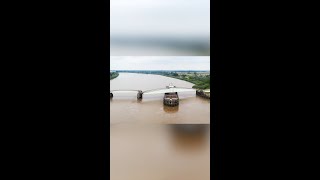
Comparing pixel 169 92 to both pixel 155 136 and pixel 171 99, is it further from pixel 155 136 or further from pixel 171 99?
pixel 155 136

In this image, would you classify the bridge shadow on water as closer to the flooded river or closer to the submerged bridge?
the flooded river

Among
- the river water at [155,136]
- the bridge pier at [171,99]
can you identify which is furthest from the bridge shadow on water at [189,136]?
the bridge pier at [171,99]

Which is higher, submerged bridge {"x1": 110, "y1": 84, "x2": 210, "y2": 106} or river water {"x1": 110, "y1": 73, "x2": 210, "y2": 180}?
submerged bridge {"x1": 110, "y1": 84, "x2": 210, "y2": 106}

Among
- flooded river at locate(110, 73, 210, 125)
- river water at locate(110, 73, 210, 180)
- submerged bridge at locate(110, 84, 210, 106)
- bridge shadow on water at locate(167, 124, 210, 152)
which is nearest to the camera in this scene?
river water at locate(110, 73, 210, 180)

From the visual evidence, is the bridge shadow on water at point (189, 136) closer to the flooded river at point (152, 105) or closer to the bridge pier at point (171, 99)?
the flooded river at point (152, 105)

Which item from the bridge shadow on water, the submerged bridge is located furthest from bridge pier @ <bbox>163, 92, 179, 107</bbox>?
the bridge shadow on water

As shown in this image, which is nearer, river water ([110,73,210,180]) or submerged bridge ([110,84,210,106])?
river water ([110,73,210,180])
